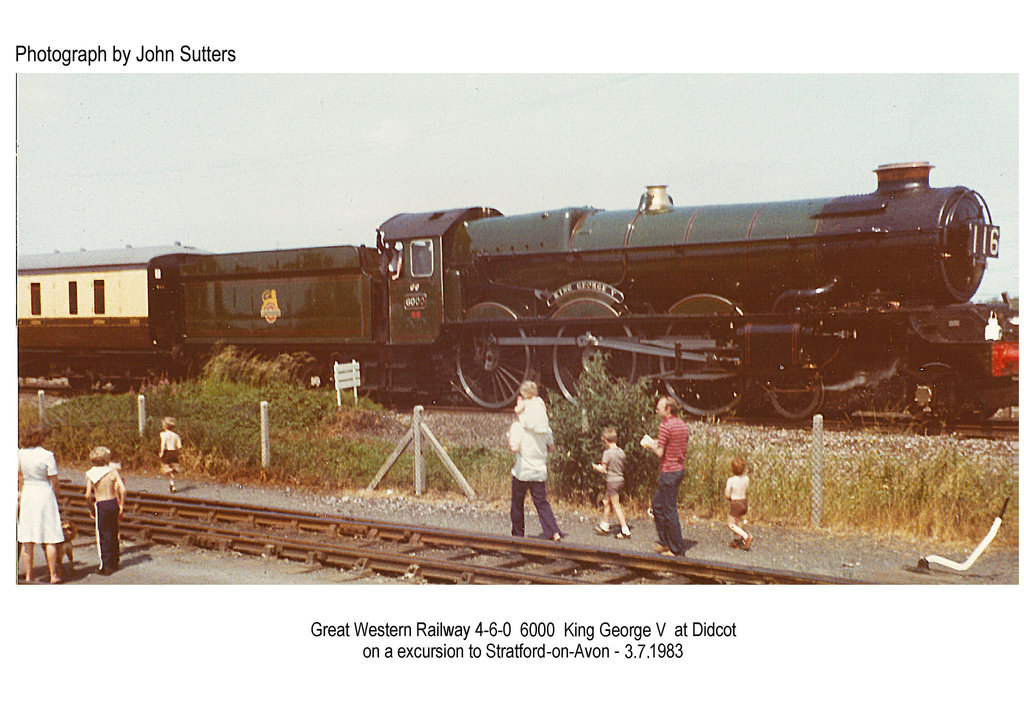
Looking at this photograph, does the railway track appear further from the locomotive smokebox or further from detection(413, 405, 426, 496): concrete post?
the locomotive smokebox

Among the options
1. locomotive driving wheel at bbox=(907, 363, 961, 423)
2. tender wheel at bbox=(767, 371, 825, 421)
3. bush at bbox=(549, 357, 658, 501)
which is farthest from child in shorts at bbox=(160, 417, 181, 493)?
locomotive driving wheel at bbox=(907, 363, 961, 423)

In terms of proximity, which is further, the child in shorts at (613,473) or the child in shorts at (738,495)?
the child in shorts at (613,473)

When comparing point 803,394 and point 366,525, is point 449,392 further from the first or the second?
point 366,525

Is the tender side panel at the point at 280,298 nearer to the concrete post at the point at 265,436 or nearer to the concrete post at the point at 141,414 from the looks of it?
the concrete post at the point at 141,414

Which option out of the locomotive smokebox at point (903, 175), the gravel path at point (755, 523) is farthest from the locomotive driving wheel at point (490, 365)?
the locomotive smokebox at point (903, 175)

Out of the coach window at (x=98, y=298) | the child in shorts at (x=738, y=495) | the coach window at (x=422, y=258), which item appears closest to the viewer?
the child in shorts at (x=738, y=495)

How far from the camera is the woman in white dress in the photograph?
285 inches

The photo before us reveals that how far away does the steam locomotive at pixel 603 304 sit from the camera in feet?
41.7

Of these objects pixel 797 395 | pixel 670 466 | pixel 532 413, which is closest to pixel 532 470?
pixel 532 413

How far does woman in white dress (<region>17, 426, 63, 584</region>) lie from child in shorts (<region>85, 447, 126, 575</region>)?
0.31 metres

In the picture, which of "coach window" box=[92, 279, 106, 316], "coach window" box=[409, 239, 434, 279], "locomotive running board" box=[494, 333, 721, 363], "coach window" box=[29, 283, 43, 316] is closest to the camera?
"locomotive running board" box=[494, 333, 721, 363]

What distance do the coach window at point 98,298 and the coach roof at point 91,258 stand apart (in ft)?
1.35

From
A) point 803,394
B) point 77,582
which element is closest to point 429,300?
point 803,394
